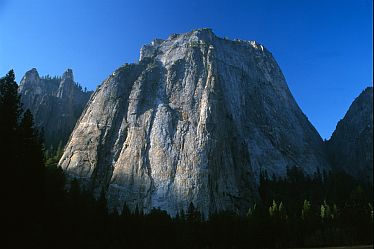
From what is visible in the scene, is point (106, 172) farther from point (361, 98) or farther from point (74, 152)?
point (361, 98)

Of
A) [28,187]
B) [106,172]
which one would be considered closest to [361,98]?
[106,172]

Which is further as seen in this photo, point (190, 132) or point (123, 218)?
point (190, 132)

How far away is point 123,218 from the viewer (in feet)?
247

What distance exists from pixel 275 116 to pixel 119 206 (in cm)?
8471

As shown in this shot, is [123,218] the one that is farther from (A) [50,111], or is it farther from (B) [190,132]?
(A) [50,111]

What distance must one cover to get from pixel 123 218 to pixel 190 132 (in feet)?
197

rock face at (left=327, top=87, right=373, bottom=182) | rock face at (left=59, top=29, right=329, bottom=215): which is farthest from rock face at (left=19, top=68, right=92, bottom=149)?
rock face at (left=327, top=87, right=373, bottom=182)

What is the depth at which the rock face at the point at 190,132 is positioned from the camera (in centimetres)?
12107

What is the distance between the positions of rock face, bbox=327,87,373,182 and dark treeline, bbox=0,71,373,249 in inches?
1848

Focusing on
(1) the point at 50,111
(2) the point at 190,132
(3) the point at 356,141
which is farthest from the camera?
(1) the point at 50,111

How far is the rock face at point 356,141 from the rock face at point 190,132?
12.5 metres

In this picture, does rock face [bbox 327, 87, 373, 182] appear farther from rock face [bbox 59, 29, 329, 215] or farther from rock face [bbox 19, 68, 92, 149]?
Result: rock face [bbox 19, 68, 92, 149]

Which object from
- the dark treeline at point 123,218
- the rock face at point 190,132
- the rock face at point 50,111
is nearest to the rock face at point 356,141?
the rock face at point 190,132

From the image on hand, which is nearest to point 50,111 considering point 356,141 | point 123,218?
point 123,218
